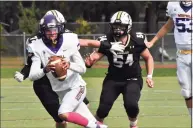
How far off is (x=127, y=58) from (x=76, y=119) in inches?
53.9

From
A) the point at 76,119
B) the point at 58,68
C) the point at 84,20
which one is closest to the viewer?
the point at 58,68

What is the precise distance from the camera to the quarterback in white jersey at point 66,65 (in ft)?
19.5

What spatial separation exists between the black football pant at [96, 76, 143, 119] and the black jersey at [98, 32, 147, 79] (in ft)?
0.30

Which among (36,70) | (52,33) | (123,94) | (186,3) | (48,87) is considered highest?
(186,3)

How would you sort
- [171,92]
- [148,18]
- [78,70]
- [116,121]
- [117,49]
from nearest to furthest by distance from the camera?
[78,70], [117,49], [116,121], [171,92], [148,18]

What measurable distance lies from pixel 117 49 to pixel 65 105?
114 cm

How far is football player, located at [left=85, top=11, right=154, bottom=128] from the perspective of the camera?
6.73m

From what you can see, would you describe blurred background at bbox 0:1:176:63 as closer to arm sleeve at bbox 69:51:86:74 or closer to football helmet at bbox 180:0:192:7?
football helmet at bbox 180:0:192:7

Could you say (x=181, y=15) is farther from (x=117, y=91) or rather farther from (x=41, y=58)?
(x=41, y=58)

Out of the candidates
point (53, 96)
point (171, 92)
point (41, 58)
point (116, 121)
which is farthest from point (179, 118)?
point (171, 92)

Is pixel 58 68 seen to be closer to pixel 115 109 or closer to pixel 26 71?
Answer: pixel 26 71

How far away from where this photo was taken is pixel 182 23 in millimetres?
6773

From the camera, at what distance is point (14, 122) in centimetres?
845

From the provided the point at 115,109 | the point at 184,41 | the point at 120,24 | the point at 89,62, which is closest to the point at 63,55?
the point at 89,62
